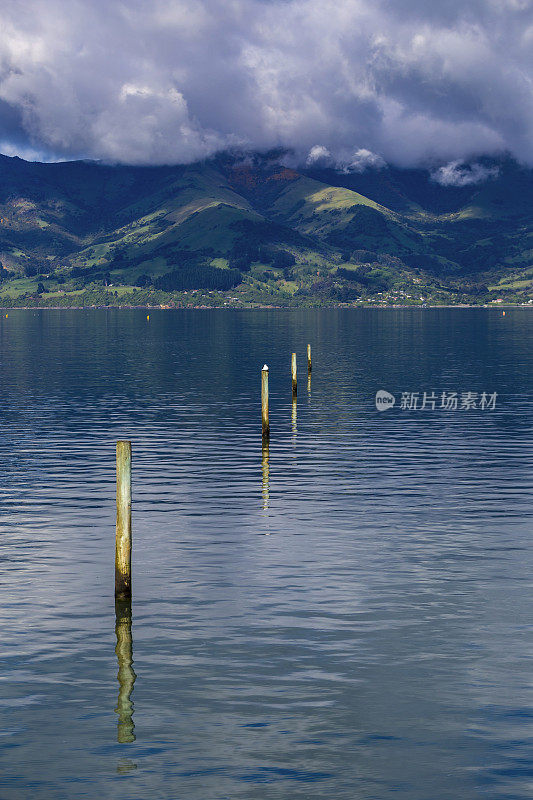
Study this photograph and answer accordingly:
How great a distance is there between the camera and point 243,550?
4119 cm

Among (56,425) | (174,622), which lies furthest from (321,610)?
(56,425)

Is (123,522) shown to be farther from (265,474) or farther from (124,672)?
(265,474)

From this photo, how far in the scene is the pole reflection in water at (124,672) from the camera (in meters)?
23.7

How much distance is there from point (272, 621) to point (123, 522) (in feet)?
19.6

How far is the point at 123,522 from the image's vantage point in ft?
108

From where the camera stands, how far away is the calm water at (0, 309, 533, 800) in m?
21.8

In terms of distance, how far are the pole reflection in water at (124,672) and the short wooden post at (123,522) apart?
23.6 inches

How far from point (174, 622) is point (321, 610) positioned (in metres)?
4.89

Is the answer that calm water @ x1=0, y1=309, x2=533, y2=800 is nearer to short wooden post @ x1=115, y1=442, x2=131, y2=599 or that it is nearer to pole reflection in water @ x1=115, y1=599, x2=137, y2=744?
pole reflection in water @ x1=115, y1=599, x2=137, y2=744

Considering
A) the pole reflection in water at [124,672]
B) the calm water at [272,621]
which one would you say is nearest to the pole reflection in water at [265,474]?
the calm water at [272,621]

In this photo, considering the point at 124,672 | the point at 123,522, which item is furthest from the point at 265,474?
the point at 124,672

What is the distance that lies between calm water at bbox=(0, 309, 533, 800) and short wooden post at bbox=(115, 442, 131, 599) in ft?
3.19

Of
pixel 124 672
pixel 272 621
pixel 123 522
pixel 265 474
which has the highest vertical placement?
pixel 123 522

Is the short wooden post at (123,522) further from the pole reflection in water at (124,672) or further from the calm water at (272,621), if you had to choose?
the calm water at (272,621)
